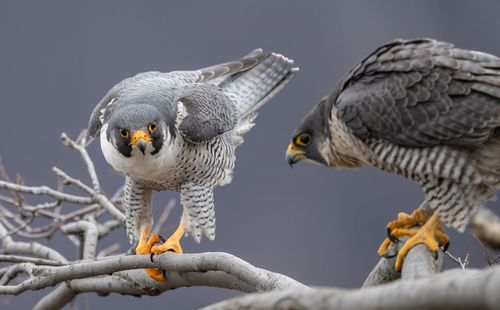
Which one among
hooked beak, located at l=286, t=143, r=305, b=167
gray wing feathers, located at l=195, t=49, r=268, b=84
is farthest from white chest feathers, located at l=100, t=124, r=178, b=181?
gray wing feathers, located at l=195, t=49, r=268, b=84

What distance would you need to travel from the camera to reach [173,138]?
388 centimetres

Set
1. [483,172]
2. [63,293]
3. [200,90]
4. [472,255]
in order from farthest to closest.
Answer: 1. [472,255]
2. [200,90]
3. [63,293]
4. [483,172]

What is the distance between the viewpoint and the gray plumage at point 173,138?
3705mm

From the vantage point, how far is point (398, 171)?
3.15 meters

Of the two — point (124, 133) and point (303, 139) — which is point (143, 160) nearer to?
point (124, 133)

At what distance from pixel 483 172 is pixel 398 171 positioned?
13.0 inches

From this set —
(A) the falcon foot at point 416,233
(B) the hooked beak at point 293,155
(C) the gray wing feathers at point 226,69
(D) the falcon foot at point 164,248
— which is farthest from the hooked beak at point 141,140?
(A) the falcon foot at point 416,233

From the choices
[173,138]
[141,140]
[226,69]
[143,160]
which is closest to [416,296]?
[141,140]

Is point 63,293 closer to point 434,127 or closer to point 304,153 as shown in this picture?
point 304,153

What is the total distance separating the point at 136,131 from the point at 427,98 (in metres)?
1.35

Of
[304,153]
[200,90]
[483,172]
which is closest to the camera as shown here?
[483,172]

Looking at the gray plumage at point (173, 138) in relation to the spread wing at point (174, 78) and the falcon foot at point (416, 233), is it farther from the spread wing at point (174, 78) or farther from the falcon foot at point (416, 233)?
the falcon foot at point (416, 233)

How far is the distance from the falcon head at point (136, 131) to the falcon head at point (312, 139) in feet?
2.09

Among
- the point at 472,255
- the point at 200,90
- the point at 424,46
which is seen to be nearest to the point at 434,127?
the point at 424,46
